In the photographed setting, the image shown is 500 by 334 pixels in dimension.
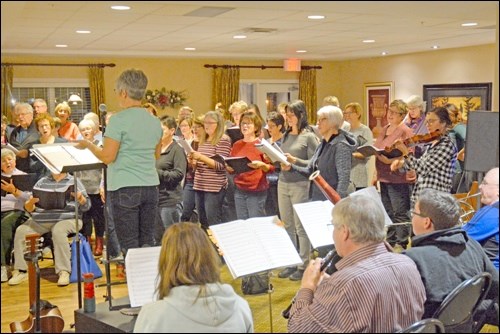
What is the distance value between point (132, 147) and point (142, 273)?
82 centimetres

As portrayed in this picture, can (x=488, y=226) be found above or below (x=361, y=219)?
below

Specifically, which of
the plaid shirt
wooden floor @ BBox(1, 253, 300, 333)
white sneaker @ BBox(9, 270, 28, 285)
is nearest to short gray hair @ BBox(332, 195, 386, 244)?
wooden floor @ BBox(1, 253, 300, 333)

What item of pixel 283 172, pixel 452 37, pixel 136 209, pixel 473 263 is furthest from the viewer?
pixel 452 37

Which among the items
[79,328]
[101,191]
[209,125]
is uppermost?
[209,125]

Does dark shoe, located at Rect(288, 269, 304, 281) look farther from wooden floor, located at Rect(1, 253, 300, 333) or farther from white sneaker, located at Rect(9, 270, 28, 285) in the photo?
white sneaker, located at Rect(9, 270, 28, 285)

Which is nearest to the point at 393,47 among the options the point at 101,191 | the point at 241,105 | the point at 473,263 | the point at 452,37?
the point at 452,37

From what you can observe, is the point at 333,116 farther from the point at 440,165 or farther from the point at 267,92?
the point at 267,92

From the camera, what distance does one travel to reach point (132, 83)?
3.70m

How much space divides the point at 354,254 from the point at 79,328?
1593 mm

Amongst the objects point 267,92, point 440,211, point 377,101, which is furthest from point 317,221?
point 267,92

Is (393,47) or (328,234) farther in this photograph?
(393,47)

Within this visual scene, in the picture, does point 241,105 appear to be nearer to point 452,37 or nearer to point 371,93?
point 452,37

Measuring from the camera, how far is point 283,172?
5371 mm

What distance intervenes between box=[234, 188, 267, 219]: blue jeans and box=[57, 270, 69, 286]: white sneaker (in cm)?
152
